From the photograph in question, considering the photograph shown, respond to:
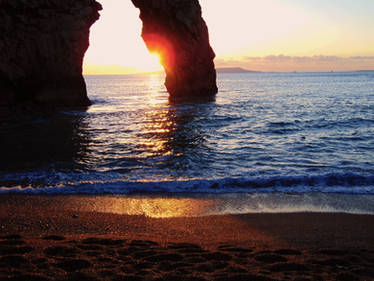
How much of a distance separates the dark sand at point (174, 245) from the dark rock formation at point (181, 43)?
1092 inches

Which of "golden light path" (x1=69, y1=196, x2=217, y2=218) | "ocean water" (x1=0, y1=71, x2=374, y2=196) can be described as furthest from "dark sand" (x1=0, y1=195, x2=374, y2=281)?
"ocean water" (x1=0, y1=71, x2=374, y2=196)

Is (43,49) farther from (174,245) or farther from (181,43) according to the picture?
(174,245)

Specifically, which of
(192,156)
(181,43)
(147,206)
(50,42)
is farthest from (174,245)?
(181,43)

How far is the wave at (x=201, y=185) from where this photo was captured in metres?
7.59

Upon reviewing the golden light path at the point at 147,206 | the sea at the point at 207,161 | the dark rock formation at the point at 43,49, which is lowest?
the golden light path at the point at 147,206

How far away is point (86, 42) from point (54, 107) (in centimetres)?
660

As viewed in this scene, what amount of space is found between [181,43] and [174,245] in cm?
3064

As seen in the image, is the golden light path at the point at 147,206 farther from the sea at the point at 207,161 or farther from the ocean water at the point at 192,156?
the ocean water at the point at 192,156

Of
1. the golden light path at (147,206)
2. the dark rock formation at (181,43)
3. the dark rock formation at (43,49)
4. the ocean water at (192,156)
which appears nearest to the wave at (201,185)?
the ocean water at (192,156)

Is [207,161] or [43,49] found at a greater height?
[43,49]

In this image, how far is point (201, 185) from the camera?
7891 mm

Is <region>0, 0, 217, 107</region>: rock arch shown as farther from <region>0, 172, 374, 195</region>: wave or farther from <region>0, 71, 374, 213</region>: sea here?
<region>0, 172, 374, 195</region>: wave

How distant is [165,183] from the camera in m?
7.95

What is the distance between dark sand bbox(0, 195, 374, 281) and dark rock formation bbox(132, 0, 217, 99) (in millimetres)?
27746
